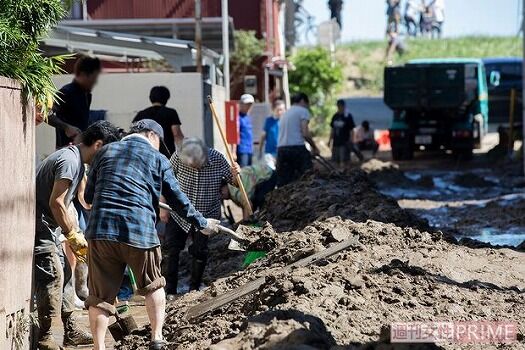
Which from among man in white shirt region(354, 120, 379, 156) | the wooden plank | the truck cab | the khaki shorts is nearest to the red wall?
man in white shirt region(354, 120, 379, 156)

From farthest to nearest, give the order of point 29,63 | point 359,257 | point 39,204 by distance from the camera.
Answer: point 359,257
point 39,204
point 29,63

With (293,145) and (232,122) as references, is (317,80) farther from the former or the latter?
(293,145)

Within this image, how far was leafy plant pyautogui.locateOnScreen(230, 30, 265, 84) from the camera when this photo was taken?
109 feet

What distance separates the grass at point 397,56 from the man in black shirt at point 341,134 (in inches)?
1033

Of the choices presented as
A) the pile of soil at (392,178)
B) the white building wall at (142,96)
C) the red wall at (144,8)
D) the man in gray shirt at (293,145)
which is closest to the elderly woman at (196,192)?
the white building wall at (142,96)

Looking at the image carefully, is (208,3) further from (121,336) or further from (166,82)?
(121,336)

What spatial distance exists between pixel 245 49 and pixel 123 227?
2550 cm

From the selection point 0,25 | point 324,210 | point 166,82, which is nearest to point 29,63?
point 0,25

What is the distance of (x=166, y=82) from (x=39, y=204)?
818cm

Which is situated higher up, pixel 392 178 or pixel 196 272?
pixel 196 272

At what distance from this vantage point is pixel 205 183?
37.4 ft

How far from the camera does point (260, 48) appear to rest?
3400 cm

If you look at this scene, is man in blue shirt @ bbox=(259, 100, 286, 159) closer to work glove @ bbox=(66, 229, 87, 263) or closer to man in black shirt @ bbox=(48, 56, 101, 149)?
man in black shirt @ bbox=(48, 56, 101, 149)

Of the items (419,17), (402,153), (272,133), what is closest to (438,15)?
(419,17)
